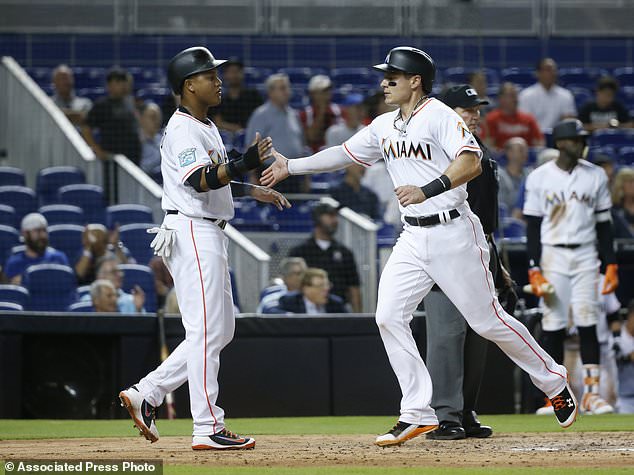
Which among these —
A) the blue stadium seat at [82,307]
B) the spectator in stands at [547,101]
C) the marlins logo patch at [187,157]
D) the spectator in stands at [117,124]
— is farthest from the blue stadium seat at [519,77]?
the marlins logo patch at [187,157]

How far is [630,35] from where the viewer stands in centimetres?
1734

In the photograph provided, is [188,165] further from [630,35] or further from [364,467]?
[630,35]

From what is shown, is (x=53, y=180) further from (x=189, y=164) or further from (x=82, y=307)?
(x=189, y=164)

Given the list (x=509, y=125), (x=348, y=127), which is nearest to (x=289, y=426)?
(x=348, y=127)

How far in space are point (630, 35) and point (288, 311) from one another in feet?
31.9

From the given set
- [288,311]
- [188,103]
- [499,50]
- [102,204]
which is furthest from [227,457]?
[499,50]

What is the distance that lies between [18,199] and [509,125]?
5.44m

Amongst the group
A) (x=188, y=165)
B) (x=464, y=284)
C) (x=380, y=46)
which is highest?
(x=380, y=46)

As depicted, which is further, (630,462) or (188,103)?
(188,103)

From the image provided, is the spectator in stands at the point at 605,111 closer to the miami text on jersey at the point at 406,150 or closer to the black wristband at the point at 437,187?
the miami text on jersey at the point at 406,150

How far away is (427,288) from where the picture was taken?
227 inches

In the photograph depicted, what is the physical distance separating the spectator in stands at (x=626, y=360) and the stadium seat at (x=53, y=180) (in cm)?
550

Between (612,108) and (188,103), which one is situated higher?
(612,108)

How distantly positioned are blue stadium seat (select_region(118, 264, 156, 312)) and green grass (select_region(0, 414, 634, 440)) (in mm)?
1941
